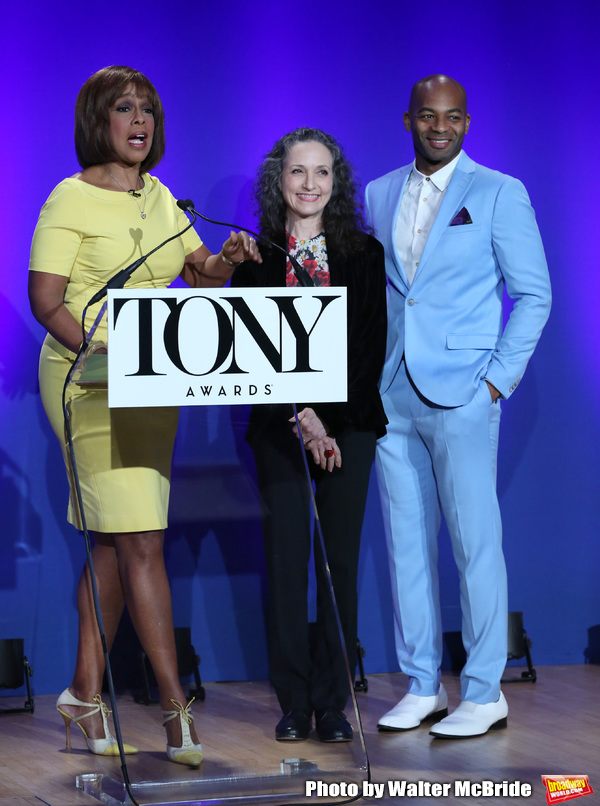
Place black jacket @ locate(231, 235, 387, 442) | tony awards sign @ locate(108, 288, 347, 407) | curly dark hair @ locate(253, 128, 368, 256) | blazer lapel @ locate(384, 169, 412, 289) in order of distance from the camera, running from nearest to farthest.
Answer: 1. tony awards sign @ locate(108, 288, 347, 407)
2. black jacket @ locate(231, 235, 387, 442)
3. curly dark hair @ locate(253, 128, 368, 256)
4. blazer lapel @ locate(384, 169, 412, 289)

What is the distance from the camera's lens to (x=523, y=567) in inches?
171

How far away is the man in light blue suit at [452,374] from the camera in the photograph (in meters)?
3.30

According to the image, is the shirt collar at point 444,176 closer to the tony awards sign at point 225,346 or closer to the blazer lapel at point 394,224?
the blazer lapel at point 394,224

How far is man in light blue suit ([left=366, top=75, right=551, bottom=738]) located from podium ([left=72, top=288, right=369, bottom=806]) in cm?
75

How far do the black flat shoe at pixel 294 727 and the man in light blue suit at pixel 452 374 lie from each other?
702 millimetres

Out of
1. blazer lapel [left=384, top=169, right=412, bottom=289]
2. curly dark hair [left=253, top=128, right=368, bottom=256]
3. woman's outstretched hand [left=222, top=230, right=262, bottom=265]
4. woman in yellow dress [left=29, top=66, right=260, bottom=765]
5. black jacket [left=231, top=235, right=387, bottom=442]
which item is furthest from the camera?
blazer lapel [left=384, top=169, right=412, bottom=289]

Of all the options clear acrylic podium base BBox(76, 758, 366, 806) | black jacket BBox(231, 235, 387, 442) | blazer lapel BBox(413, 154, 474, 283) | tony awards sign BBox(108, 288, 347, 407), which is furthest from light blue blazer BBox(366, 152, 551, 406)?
clear acrylic podium base BBox(76, 758, 366, 806)

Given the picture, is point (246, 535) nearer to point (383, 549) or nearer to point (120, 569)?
point (120, 569)

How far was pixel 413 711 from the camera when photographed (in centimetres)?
336

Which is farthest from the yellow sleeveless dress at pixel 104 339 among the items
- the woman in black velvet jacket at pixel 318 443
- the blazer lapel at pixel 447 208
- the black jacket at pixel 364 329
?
the blazer lapel at pixel 447 208

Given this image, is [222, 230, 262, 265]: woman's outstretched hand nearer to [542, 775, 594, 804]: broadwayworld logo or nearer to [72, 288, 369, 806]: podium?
[72, 288, 369, 806]: podium

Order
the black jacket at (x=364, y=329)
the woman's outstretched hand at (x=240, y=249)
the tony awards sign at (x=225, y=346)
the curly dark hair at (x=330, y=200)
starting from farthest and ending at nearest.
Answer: the curly dark hair at (x=330, y=200), the black jacket at (x=364, y=329), the woman's outstretched hand at (x=240, y=249), the tony awards sign at (x=225, y=346)

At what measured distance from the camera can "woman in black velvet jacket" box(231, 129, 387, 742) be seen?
265 cm

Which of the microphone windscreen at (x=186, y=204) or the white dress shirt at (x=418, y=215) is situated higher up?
the white dress shirt at (x=418, y=215)
